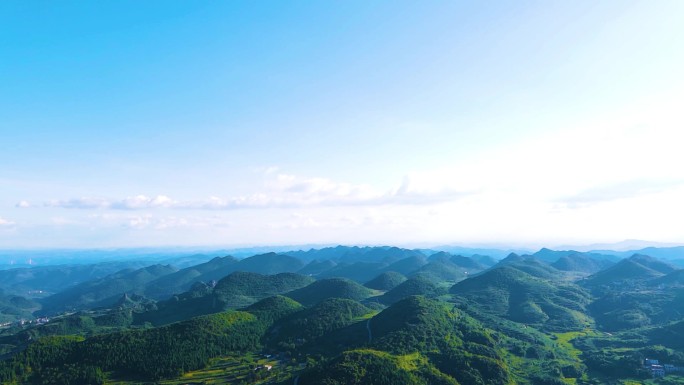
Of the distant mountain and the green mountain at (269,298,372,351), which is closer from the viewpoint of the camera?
the distant mountain

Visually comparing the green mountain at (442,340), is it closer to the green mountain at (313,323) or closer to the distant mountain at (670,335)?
the green mountain at (313,323)

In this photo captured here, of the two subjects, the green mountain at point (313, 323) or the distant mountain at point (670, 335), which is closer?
the distant mountain at point (670, 335)

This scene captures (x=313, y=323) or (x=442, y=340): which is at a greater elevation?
(x=442, y=340)

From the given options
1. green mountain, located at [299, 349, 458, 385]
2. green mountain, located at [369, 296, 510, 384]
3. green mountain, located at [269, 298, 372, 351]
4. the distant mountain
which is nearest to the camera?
green mountain, located at [299, 349, 458, 385]

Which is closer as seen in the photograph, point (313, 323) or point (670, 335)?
point (670, 335)

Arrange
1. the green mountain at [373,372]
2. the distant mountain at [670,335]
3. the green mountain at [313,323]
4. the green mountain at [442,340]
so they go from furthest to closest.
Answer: the green mountain at [313,323] → the distant mountain at [670,335] → the green mountain at [442,340] → the green mountain at [373,372]

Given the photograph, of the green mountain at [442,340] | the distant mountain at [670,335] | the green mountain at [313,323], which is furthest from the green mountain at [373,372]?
the distant mountain at [670,335]

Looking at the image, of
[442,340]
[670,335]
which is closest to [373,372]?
[442,340]

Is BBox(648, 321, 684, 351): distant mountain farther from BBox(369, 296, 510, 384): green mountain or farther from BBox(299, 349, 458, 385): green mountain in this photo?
BBox(299, 349, 458, 385): green mountain

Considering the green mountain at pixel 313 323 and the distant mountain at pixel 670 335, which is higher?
the green mountain at pixel 313 323

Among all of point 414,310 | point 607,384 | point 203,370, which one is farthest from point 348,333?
point 607,384

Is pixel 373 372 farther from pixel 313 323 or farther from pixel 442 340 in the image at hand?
pixel 313 323

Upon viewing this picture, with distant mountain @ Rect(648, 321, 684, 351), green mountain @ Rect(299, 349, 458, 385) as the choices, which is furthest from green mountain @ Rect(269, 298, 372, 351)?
distant mountain @ Rect(648, 321, 684, 351)
